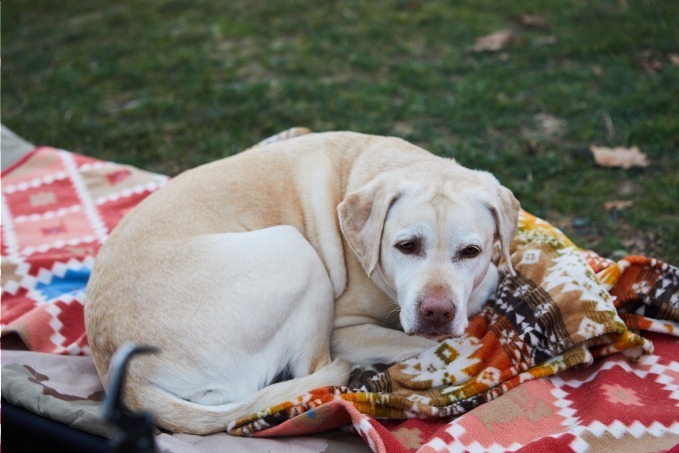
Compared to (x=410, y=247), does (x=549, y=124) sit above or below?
below

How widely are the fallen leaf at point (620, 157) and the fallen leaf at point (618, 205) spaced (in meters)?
0.42

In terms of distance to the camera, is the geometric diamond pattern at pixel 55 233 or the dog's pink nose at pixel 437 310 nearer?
the dog's pink nose at pixel 437 310

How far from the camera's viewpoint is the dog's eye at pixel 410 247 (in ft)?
9.36

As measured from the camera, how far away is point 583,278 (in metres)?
3.09

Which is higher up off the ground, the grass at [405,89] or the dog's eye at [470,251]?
the dog's eye at [470,251]

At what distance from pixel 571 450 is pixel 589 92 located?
3.89m

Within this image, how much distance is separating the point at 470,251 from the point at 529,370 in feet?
1.91

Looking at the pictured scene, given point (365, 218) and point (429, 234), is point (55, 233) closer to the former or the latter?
point (365, 218)

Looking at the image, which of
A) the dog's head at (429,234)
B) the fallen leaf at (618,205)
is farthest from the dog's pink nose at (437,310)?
the fallen leaf at (618,205)

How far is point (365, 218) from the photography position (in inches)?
119

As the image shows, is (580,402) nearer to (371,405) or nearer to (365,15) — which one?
(371,405)

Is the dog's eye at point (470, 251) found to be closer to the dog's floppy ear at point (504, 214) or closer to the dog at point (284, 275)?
the dog at point (284, 275)

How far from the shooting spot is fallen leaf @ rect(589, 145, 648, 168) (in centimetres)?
466

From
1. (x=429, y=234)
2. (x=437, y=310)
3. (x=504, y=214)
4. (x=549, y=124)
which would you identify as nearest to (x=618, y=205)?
(x=549, y=124)
